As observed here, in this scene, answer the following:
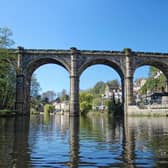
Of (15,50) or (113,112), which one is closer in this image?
(15,50)

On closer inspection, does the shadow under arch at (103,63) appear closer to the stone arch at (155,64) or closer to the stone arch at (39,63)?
the stone arch at (39,63)

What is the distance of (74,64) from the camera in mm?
69250

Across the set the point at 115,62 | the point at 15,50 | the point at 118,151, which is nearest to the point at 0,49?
the point at 15,50

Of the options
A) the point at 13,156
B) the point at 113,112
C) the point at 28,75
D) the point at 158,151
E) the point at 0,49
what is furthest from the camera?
the point at 113,112

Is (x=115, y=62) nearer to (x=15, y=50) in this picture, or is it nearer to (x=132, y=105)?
(x=132, y=105)

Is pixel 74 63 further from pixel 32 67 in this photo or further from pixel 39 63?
pixel 32 67

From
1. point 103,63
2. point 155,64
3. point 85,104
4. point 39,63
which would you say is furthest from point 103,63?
point 85,104

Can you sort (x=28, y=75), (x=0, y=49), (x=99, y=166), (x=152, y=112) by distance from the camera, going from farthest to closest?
(x=28, y=75), (x=152, y=112), (x=0, y=49), (x=99, y=166)

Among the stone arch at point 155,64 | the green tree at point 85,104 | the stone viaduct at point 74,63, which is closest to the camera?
the stone viaduct at point 74,63

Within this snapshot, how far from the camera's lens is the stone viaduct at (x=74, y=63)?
2709 inches

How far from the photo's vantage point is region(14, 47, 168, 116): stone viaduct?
6881cm

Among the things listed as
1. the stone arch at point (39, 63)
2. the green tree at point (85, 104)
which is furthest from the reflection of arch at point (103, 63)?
the green tree at point (85, 104)

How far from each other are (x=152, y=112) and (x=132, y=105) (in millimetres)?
4479

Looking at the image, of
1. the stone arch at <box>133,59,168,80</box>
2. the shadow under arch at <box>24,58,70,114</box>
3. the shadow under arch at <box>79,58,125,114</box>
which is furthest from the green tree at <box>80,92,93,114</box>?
the stone arch at <box>133,59,168,80</box>
